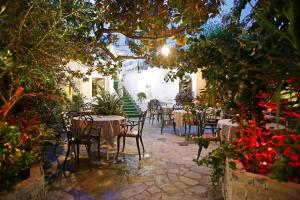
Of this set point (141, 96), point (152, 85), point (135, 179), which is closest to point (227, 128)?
point (135, 179)

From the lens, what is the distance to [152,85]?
13.9 metres

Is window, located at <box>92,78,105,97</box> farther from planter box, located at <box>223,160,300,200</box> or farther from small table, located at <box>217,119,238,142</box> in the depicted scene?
planter box, located at <box>223,160,300,200</box>

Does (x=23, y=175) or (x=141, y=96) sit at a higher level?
(x=141, y=96)

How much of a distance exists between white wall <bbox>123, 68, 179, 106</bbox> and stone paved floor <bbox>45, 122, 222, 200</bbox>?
822 cm

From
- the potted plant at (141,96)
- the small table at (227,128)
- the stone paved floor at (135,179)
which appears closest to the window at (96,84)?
the potted plant at (141,96)

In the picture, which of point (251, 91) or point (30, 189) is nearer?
point (30, 189)

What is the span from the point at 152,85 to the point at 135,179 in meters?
10.3

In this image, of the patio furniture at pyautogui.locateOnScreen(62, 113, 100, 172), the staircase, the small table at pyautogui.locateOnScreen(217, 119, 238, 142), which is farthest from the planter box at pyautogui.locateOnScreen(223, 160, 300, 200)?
the staircase

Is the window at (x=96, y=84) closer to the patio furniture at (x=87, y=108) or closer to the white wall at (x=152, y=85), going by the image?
the patio furniture at (x=87, y=108)

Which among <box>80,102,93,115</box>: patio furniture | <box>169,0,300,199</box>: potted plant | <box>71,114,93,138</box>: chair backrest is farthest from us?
<box>80,102,93,115</box>: patio furniture

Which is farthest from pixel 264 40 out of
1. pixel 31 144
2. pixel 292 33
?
pixel 31 144

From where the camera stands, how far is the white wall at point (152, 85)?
13414mm

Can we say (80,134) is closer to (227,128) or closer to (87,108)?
(227,128)

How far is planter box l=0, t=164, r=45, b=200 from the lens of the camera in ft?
6.81
